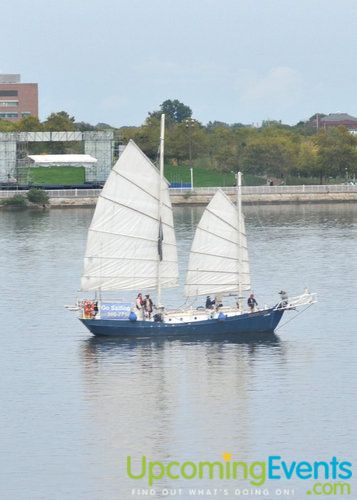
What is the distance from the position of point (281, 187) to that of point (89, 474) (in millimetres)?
115559

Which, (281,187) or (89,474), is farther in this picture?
(281,187)

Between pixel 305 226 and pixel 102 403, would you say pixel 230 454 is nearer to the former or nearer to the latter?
pixel 102 403

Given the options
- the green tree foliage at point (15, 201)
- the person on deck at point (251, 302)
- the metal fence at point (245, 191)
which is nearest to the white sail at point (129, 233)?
the person on deck at point (251, 302)

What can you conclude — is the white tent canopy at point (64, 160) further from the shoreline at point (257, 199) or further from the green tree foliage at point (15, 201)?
the green tree foliage at point (15, 201)

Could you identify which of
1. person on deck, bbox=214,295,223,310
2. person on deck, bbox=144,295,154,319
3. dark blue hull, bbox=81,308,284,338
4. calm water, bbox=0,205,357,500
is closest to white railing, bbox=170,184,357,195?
calm water, bbox=0,205,357,500

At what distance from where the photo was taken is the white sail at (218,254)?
6388 cm

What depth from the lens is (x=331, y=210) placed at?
144625 mm

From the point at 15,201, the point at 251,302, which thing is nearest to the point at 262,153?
the point at 15,201

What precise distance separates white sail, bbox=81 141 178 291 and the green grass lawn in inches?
3768

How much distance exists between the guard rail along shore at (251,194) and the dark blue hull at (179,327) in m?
85.5

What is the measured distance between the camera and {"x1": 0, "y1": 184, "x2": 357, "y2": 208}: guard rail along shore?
150m

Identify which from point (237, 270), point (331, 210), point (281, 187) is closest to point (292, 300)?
point (237, 270)

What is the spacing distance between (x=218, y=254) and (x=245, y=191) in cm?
9232

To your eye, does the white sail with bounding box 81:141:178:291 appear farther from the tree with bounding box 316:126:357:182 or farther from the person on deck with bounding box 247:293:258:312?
the tree with bounding box 316:126:357:182
